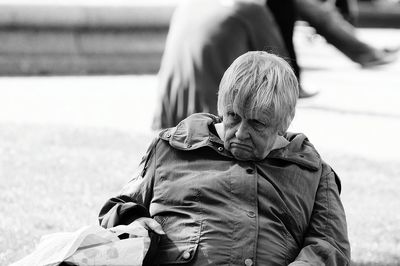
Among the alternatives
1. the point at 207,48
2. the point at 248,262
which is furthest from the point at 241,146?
the point at 207,48

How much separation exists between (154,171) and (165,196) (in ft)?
0.35

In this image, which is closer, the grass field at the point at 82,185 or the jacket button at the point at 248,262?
the jacket button at the point at 248,262

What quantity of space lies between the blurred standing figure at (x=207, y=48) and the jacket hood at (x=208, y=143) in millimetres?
4108

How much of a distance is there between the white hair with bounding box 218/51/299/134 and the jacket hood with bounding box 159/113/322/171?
0.14 meters

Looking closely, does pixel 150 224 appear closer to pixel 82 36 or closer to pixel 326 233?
pixel 326 233

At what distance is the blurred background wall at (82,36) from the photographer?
12.8 meters

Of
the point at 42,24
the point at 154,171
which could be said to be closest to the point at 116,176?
the point at 154,171

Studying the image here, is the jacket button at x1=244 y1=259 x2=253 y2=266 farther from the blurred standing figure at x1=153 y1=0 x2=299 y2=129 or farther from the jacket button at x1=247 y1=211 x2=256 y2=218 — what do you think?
the blurred standing figure at x1=153 y1=0 x2=299 y2=129

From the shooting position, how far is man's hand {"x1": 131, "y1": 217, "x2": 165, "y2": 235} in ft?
11.4

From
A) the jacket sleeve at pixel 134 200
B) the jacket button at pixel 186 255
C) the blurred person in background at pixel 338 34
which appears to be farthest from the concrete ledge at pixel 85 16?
the jacket button at pixel 186 255

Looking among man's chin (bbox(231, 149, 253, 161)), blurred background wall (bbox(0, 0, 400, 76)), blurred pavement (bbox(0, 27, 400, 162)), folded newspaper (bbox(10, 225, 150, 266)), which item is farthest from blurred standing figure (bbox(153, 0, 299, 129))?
blurred background wall (bbox(0, 0, 400, 76))

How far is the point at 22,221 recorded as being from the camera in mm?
5539

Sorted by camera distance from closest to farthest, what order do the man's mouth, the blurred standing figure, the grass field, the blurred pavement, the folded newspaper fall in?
the folded newspaper < the man's mouth < the grass field < the blurred standing figure < the blurred pavement

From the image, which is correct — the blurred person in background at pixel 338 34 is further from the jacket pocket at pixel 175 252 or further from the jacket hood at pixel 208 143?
the jacket pocket at pixel 175 252
